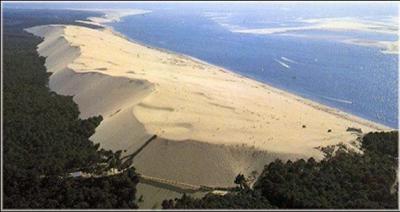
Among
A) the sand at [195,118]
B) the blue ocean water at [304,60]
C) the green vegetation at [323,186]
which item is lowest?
the blue ocean water at [304,60]

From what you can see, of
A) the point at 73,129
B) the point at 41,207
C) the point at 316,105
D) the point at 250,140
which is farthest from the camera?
the point at 316,105

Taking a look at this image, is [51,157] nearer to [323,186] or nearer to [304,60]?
[323,186]

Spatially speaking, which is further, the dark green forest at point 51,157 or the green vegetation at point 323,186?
the dark green forest at point 51,157

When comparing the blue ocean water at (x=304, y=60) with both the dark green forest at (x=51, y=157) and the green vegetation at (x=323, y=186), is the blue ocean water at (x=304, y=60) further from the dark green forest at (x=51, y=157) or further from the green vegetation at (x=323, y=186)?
the dark green forest at (x=51, y=157)

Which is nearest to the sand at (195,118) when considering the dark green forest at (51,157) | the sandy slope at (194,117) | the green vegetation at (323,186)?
the sandy slope at (194,117)

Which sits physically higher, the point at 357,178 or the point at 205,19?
the point at 357,178

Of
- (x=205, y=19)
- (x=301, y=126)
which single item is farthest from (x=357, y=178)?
(x=205, y=19)

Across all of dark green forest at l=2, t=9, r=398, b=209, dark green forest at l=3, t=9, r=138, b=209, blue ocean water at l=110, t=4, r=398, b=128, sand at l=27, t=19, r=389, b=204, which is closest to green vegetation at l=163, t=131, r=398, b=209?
dark green forest at l=2, t=9, r=398, b=209

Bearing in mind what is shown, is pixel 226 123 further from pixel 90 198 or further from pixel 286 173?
pixel 90 198
